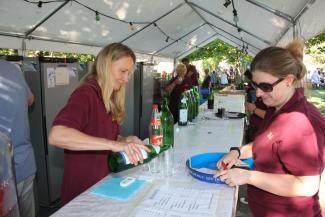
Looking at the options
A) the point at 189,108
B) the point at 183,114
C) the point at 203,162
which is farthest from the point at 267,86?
the point at 189,108

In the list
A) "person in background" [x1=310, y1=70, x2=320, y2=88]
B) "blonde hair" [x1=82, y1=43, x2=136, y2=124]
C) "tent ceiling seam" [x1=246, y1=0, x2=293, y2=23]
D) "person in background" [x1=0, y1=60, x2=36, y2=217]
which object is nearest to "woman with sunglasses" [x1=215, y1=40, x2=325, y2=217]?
"blonde hair" [x1=82, y1=43, x2=136, y2=124]

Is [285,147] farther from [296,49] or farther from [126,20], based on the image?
[126,20]

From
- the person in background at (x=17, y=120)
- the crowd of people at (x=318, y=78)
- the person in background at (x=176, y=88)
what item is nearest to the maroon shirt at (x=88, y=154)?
the person in background at (x=17, y=120)

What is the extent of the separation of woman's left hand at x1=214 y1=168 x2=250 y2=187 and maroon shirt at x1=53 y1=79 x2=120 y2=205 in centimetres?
70

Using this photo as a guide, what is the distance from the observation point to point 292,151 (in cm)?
122

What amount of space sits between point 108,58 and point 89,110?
0.31 meters

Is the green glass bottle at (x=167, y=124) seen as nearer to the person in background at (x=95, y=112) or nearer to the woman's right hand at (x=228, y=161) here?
the person in background at (x=95, y=112)

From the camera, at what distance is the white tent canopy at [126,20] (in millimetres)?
4059

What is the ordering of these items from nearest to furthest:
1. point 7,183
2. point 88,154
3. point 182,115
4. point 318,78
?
point 7,183
point 88,154
point 182,115
point 318,78

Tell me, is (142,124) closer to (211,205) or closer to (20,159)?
(20,159)

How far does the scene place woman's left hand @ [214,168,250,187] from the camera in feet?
4.37

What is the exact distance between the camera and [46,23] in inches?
177

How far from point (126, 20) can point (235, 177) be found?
5062 millimetres

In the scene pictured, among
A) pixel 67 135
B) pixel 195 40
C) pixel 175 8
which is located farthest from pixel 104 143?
pixel 195 40
